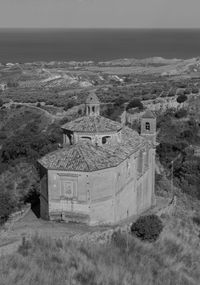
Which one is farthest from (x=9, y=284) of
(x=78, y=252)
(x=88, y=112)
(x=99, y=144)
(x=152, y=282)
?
(x=88, y=112)

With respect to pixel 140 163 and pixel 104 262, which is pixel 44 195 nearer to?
pixel 104 262

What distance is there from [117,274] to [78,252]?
239cm

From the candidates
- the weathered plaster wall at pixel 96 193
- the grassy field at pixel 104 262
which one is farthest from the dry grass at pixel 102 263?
the weathered plaster wall at pixel 96 193

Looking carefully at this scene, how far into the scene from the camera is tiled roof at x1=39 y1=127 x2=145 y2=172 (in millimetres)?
24156

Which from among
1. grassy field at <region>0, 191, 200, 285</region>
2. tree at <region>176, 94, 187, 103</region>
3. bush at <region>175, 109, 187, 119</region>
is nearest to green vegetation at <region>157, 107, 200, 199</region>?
bush at <region>175, 109, 187, 119</region>

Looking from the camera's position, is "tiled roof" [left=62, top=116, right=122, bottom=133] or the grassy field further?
"tiled roof" [left=62, top=116, right=122, bottom=133]

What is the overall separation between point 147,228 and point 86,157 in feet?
16.4

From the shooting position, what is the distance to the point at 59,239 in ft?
74.7

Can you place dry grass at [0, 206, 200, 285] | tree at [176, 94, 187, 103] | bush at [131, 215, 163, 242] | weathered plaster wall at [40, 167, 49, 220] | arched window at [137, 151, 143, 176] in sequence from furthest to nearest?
tree at [176, 94, 187, 103], arched window at [137, 151, 143, 176], weathered plaster wall at [40, 167, 49, 220], bush at [131, 215, 163, 242], dry grass at [0, 206, 200, 285]

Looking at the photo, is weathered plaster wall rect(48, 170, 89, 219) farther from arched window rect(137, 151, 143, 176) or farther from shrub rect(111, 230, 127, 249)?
arched window rect(137, 151, 143, 176)

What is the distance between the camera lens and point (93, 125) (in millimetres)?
26578

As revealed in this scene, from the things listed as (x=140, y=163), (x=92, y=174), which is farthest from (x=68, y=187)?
(x=140, y=163)

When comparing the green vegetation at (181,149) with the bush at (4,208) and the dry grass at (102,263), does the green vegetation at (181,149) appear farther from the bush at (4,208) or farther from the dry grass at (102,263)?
the bush at (4,208)

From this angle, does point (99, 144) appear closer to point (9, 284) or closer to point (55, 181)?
point (55, 181)
